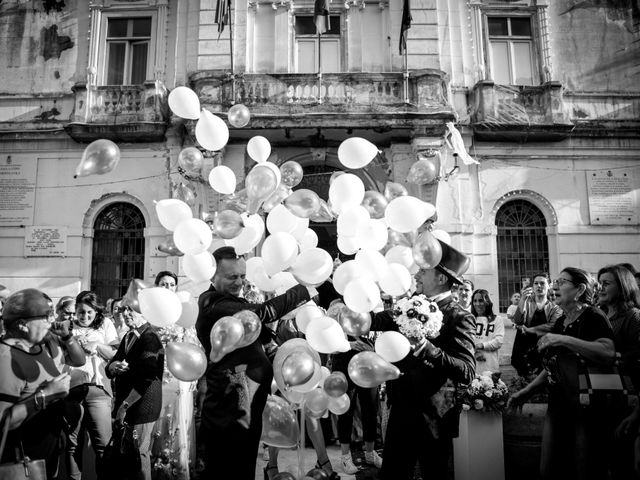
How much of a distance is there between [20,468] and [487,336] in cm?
523

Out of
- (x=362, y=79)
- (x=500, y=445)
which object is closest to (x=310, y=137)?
(x=362, y=79)

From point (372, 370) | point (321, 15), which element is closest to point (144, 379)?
point (372, 370)

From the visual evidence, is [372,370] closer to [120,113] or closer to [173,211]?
[173,211]

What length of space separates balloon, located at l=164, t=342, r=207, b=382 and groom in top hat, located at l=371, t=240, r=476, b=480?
1.36 meters

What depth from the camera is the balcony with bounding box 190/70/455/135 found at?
1124 cm

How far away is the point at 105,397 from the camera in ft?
16.5

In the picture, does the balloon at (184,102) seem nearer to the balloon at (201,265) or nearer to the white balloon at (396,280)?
the balloon at (201,265)

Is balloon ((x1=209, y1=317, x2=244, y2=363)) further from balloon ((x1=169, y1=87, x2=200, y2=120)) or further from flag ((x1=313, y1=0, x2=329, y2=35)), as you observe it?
flag ((x1=313, y1=0, x2=329, y2=35))

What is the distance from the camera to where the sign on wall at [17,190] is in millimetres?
12312

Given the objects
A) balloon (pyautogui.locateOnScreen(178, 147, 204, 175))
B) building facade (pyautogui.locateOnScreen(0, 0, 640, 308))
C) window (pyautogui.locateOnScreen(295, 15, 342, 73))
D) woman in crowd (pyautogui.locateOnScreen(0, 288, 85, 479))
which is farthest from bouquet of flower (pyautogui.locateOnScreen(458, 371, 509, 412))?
window (pyautogui.locateOnScreen(295, 15, 342, 73))

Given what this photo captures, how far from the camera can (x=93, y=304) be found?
5805mm

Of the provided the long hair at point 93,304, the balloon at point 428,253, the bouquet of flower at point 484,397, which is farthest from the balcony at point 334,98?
the balloon at point 428,253

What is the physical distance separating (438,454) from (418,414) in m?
0.28

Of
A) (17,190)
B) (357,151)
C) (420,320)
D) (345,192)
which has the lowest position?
(420,320)
